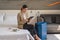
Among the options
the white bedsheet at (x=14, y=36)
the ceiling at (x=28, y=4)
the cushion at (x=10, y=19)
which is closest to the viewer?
the white bedsheet at (x=14, y=36)

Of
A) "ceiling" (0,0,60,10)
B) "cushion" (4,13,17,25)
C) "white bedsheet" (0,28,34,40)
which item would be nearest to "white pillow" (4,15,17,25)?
"cushion" (4,13,17,25)

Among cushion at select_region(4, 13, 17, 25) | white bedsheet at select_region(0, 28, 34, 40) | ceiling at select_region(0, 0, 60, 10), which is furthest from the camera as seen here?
ceiling at select_region(0, 0, 60, 10)

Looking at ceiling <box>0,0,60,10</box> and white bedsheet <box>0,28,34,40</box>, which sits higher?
ceiling <box>0,0,60,10</box>

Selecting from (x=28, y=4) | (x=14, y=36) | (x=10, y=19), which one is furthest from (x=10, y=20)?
(x=14, y=36)

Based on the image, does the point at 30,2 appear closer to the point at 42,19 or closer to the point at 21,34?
the point at 42,19

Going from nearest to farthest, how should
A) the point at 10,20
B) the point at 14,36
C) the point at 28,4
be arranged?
the point at 14,36, the point at 10,20, the point at 28,4

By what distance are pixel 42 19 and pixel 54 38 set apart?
3.31ft

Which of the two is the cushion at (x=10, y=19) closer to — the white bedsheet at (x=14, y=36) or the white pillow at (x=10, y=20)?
the white pillow at (x=10, y=20)

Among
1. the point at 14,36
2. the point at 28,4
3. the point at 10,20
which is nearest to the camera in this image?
the point at 14,36

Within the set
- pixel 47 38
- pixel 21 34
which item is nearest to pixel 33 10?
pixel 47 38

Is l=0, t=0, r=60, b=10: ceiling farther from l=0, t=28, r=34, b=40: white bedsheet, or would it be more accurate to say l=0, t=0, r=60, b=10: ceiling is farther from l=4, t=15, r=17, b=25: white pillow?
l=0, t=28, r=34, b=40: white bedsheet

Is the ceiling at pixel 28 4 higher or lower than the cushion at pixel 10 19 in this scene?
higher

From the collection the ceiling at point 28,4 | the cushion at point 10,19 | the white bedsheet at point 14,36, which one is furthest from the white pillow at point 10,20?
the white bedsheet at point 14,36

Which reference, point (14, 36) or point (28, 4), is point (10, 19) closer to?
point (28, 4)
